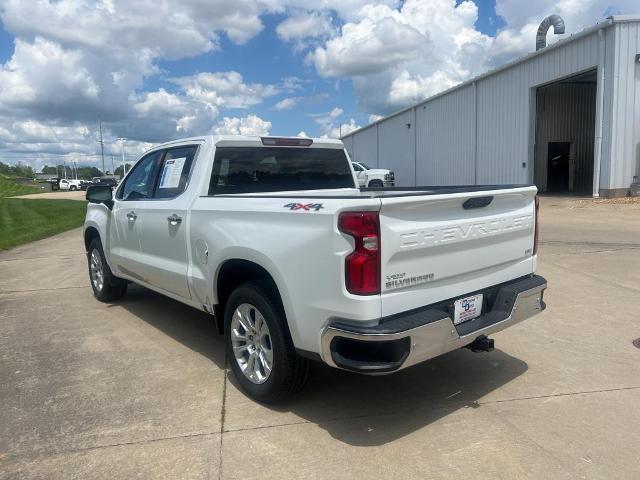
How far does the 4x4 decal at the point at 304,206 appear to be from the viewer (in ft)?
10.2

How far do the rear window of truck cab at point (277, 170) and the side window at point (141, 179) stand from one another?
1055 millimetres

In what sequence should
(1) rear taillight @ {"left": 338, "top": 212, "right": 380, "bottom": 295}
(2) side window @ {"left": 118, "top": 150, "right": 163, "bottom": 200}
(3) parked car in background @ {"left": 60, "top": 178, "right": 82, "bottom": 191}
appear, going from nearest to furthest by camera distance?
1. (1) rear taillight @ {"left": 338, "top": 212, "right": 380, "bottom": 295}
2. (2) side window @ {"left": 118, "top": 150, "right": 163, "bottom": 200}
3. (3) parked car in background @ {"left": 60, "top": 178, "right": 82, "bottom": 191}

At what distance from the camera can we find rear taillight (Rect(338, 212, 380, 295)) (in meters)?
2.92

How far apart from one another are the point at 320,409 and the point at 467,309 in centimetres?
121

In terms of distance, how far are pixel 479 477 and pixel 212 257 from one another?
7.63 ft

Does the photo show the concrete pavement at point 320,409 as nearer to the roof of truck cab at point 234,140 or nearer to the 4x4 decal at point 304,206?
the 4x4 decal at point 304,206

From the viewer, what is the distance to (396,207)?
3002mm

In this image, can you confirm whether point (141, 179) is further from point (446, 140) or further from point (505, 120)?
point (446, 140)

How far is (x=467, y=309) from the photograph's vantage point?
3.50 m

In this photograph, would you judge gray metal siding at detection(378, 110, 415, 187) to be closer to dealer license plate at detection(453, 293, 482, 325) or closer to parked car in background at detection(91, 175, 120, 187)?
parked car in background at detection(91, 175, 120, 187)

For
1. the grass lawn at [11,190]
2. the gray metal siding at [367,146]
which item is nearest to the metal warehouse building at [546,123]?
the gray metal siding at [367,146]

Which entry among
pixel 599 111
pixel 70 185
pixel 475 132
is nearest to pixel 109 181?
pixel 475 132

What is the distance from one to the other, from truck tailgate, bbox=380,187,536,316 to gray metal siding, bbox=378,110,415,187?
27952 mm

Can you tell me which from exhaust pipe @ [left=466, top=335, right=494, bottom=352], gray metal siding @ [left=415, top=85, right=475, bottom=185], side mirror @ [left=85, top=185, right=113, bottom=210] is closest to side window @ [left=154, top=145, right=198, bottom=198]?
side mirror @ [left=85, top=185, right=113, bottom=210]
